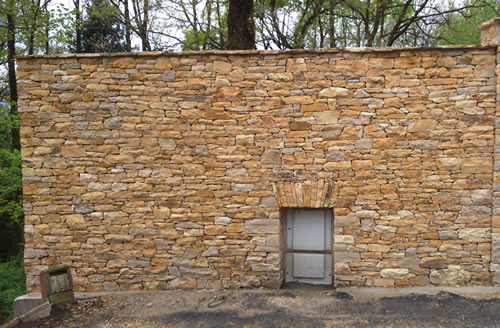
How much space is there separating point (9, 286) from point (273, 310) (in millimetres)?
7684

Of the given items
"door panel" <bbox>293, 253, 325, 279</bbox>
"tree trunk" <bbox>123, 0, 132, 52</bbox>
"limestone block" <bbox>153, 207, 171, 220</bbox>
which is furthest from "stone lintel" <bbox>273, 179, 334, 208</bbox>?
"tree trunk" <bbox>123, 0, 132, 52</bbox>

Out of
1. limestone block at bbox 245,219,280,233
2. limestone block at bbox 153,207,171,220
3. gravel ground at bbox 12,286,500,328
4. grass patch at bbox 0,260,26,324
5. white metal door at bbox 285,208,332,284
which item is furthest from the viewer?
grass patch at bbox 0,260,26,324

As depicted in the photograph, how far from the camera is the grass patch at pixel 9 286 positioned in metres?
8.24

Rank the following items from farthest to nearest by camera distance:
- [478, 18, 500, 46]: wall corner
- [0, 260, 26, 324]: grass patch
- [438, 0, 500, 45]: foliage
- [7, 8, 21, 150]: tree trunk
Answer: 1. [438, 0, 500, 45]: foliage
2. [7, 8, 21, 150]: tree trunk
3. [0, 260, 26, 324]: grass patch
4. [478, 18, 500, 46]: wall corner

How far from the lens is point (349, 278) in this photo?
5672mm

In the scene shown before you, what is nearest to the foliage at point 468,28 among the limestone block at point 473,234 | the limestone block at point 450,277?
the limestone block at point 473,234

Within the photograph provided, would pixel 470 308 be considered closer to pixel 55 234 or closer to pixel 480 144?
pixel 480 144

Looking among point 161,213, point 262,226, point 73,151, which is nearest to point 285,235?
point 262,226

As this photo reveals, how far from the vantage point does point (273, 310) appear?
5.16 m

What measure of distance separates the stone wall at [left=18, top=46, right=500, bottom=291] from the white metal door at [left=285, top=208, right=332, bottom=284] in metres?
0.37

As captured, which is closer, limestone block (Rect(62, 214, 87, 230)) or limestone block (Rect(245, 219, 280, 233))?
limestone block (Rect(245, 219, 280, 233))

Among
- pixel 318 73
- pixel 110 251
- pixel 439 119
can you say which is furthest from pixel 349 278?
pixel 110 251

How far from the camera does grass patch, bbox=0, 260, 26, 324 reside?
27.0 ft

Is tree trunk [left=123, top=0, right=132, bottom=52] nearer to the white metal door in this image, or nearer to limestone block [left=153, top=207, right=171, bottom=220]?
limestone block [left=153, top=207, right=171, bottom=220]
